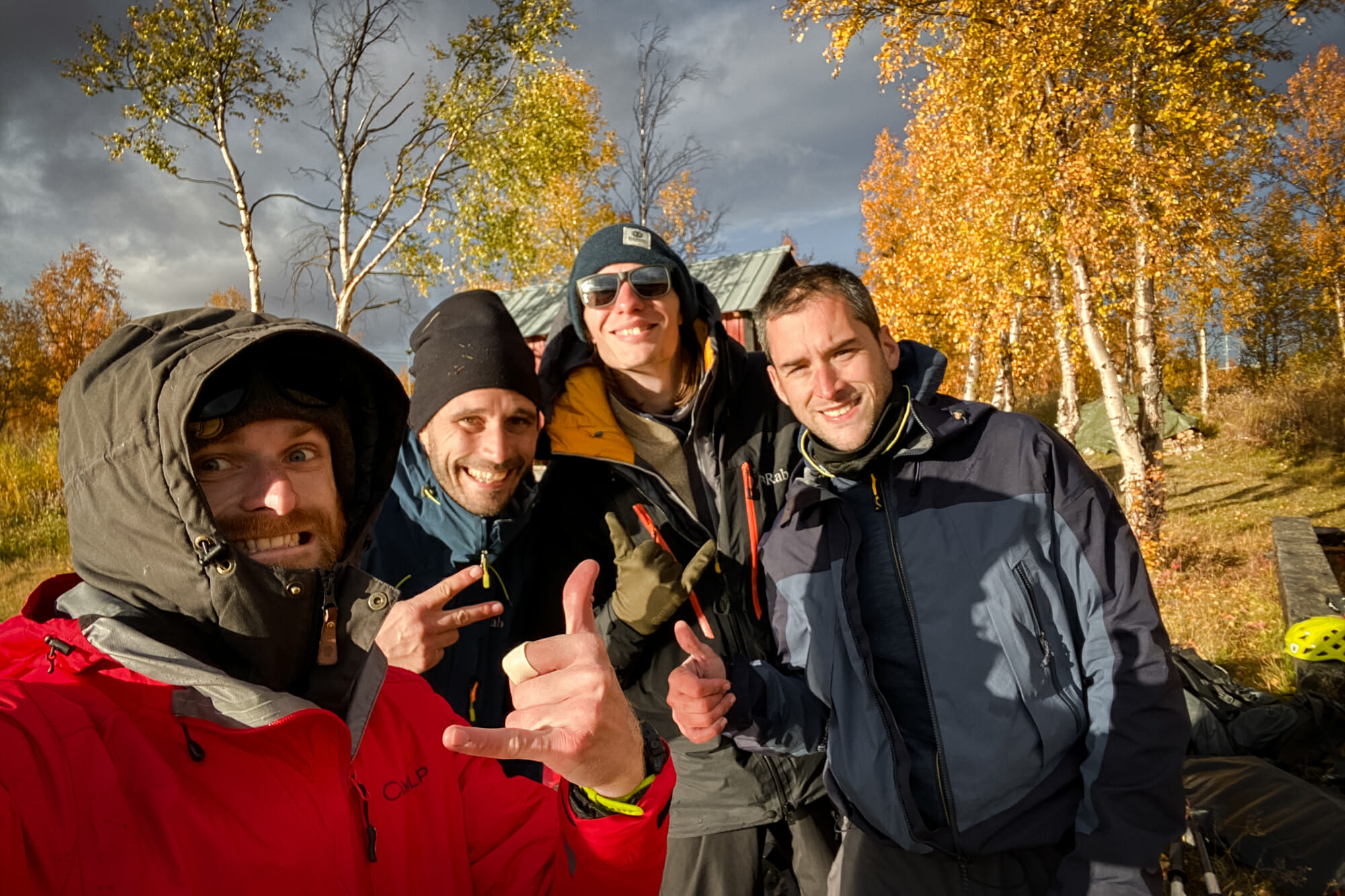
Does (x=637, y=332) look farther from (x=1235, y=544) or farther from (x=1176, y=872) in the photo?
(x=1235, y=544)

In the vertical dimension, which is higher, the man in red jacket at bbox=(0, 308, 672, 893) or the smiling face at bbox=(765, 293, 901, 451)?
the smiling face at bbox=(765, 293, 901, 451)

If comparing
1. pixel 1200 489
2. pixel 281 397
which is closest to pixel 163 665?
pixel 281 397

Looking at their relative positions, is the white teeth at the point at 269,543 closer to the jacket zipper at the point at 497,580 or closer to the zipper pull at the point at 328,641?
the zipper pull at the point at 328,641

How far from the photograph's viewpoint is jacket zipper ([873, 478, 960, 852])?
6.68 ft

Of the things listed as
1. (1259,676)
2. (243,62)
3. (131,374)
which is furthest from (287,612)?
(243,62)

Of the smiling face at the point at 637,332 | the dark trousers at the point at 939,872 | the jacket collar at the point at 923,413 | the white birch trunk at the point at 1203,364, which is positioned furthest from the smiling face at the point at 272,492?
the white birch trunk at the point at 1203,364

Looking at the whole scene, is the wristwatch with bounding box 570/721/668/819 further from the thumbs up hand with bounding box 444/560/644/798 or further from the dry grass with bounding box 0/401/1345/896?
the dry grass with bounding box 0/401/1345/896

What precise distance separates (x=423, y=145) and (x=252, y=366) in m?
20.7

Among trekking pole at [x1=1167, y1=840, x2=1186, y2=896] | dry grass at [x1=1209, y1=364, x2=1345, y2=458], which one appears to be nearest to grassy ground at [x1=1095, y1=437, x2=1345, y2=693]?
dry grass at [x1=1209, y1=364, x2=1345, y2=458]

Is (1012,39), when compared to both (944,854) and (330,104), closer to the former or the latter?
(944,854)

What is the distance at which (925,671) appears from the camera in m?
2.11

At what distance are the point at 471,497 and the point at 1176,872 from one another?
11.0 feet

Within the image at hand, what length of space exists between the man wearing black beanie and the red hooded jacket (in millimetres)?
1040

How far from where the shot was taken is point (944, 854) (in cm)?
208
